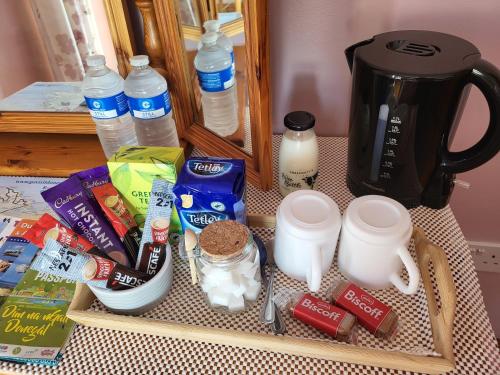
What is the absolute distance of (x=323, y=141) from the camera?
2.92 feet

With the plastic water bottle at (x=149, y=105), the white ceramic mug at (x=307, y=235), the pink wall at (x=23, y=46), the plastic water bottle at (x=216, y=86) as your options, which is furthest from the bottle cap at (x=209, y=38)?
the white ceramic mug at (x=307, y=235)

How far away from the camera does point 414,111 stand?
57 centimetres

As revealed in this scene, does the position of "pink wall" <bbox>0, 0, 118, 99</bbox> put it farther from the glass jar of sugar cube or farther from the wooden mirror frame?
the glass jar of sugar cube

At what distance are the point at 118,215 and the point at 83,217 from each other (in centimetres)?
5

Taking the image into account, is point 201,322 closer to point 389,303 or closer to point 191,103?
point 389,303

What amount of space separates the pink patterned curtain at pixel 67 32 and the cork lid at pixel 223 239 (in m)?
0.53

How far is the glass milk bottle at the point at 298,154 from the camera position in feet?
2.12

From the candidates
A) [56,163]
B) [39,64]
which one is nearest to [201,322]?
[56,163]

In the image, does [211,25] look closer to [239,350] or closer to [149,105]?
[149,105]

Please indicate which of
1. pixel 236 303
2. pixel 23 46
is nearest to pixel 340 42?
pixel 236 303

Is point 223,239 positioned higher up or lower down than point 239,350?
higher up

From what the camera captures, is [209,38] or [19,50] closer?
[209,38]

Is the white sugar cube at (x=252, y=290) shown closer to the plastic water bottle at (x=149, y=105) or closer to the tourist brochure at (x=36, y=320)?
the tourist brochure at (x=36, y=320)

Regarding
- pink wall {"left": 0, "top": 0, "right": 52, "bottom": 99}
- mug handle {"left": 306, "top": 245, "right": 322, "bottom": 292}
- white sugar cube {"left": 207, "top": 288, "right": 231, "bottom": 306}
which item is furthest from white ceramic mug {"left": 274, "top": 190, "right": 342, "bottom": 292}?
pink wall {"left": 0, "top": 0, "right": 52, "bottom": 99}
